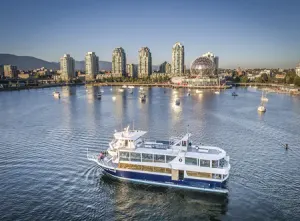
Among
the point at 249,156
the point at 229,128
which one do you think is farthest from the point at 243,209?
the point at 229,128

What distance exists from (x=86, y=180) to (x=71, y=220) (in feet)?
19.8

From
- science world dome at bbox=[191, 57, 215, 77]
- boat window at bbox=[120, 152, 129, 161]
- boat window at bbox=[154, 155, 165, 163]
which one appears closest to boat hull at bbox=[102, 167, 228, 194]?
boat window at bbox=[120, 152, 129, 161]

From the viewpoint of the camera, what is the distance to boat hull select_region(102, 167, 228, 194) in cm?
2075

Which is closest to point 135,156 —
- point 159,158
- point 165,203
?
point 159,158

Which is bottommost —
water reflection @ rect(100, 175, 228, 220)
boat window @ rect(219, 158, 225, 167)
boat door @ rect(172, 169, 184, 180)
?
water reflection @ rect(100, 175, 228, 220)

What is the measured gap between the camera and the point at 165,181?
21.9 metres

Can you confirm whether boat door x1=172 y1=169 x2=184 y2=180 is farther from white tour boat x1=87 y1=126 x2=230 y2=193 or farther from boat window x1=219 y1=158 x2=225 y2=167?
boat window x1=219 y1=158 x2=225 y2=167

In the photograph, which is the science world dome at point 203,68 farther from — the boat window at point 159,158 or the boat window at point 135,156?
the boat window at point 159,158

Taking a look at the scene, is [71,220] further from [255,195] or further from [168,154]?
[255,195]

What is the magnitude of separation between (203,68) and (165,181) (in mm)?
135890

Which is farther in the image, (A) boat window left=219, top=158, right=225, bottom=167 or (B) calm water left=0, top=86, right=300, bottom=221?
(A) boat window left=219, top=158, right=225, bottom=167

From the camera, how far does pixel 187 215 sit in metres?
18.2

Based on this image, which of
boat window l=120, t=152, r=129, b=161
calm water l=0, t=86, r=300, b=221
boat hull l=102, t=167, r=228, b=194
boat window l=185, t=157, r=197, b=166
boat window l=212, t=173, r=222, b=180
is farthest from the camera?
boat window l=120, t=152, r=129, b=161

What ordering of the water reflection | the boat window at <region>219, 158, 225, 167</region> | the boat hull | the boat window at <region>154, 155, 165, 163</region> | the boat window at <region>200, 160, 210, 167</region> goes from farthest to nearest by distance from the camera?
the boat window at <region>154, 155, 165, 163</region>
the boat window at <region>219, 158, 225, 167</region>
the boat window at <region>200, 160, 210, 167</region>
the boat hull
the water reflection
